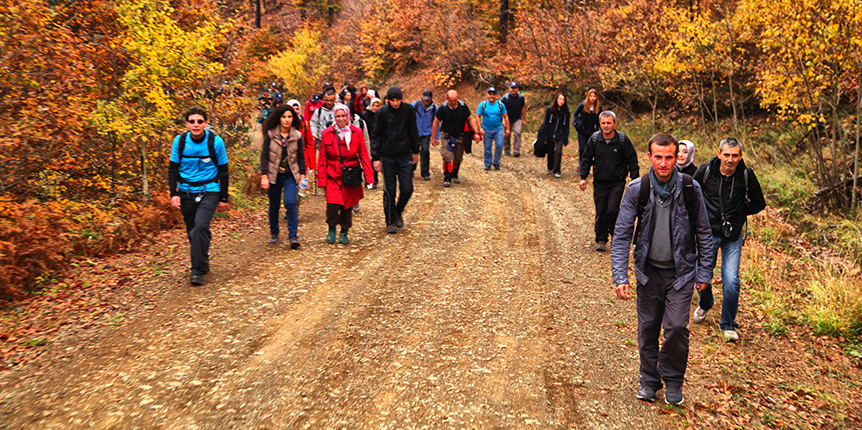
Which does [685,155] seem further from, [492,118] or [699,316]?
[492,118]

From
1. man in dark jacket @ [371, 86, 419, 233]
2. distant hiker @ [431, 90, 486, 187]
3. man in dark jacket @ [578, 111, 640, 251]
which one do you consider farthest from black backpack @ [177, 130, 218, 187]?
distant hiker @ [431, 90, 486, 187]

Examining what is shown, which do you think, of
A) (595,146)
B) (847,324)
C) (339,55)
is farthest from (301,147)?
(339,55)

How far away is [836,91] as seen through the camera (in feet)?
35.0

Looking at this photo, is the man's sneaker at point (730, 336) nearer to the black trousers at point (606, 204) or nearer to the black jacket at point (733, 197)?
the black jacket at point (733, 197)

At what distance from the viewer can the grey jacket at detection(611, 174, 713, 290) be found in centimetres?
417

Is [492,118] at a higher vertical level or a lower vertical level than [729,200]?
higher

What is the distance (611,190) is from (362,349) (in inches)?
193

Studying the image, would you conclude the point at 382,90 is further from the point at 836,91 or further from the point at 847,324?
the point at 847,324

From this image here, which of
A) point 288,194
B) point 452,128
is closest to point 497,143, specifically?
point 452,128

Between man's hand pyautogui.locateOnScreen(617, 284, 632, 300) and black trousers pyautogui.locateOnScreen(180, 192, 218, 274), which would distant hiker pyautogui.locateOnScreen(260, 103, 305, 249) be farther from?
man's hand pyautogui.locateOnScreen(617, 284, 632, 300)

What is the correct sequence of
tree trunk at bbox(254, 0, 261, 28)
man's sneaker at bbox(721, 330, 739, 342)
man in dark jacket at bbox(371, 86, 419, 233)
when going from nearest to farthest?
man's sneaker at bbox(721, 330, 739, 342), man in dark jacket at bbox(371, 86, 419, 233), tree trunk at bbox(254, 0, 261, 28)

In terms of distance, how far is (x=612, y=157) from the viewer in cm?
809

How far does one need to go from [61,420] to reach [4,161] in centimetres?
484

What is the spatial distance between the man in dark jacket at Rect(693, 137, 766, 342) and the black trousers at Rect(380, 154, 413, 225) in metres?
4.69
